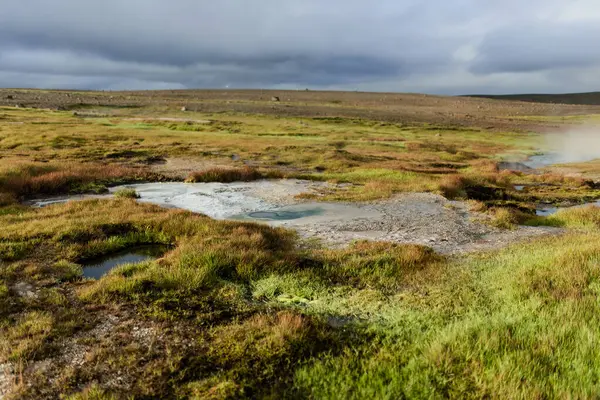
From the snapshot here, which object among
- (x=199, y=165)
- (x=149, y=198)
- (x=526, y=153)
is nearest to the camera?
(x=149, y=198)

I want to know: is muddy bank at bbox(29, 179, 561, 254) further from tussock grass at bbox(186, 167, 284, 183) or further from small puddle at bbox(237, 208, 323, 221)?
tussock grass at bbox(186, 167, 284, 183)

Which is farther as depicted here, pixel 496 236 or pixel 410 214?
pixel 410 214

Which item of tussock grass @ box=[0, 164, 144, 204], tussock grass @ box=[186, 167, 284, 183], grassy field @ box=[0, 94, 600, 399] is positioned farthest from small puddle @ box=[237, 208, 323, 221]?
tussock grass @ box=[0, 164, 144, 204]

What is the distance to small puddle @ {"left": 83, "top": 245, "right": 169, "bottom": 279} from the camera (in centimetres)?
1190

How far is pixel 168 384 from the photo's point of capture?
6312mm

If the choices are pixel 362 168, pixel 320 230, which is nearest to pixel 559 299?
pixel 320 230

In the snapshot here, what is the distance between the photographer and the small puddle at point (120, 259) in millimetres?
11898

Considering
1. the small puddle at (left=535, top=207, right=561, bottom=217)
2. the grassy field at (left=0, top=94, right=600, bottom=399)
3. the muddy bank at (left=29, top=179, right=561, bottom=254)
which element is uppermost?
the grassy field at (left=0, top=94, right=600, bottom=399)

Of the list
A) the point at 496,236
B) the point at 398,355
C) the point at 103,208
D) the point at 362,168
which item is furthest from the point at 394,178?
the point at 398,355

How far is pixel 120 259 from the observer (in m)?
13.1

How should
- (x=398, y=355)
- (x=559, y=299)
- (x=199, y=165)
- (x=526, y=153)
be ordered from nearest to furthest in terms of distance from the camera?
(x=398, y=355)
(x=559, y=299)
(x=199, y=165)
(x=526, y=153)

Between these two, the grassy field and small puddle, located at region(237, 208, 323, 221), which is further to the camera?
small puddle, located at region(237, 208, 323, 221)

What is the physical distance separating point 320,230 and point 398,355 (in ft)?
31.8

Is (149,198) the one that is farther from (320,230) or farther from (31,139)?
(31,139)
